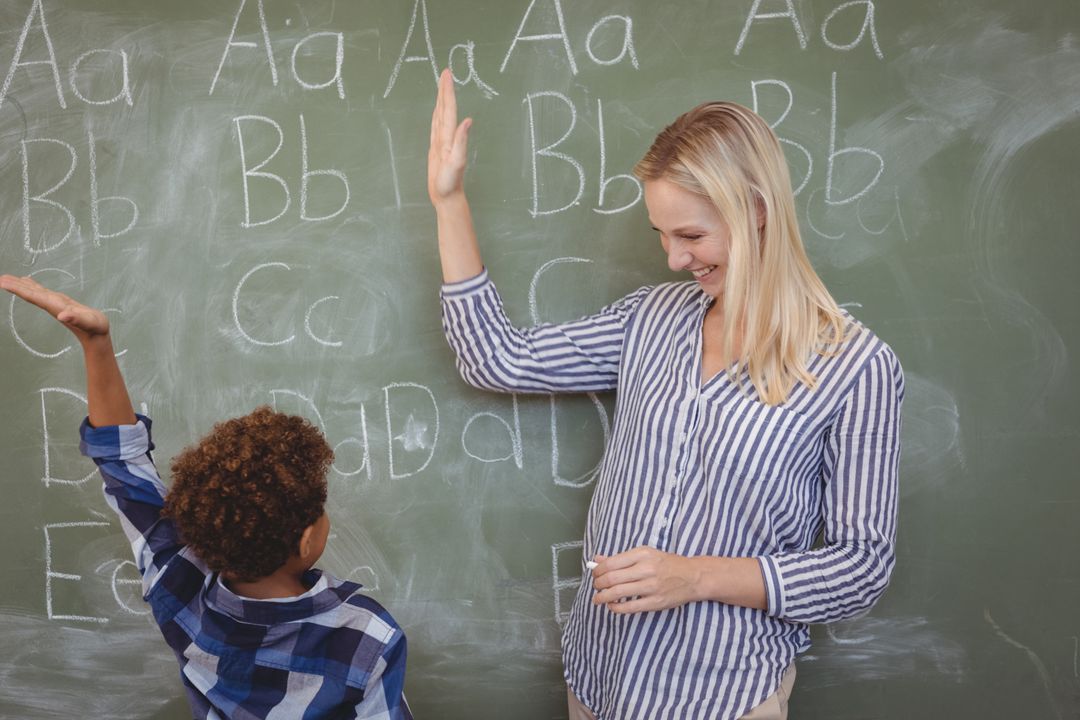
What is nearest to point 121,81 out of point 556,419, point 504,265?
point 504,265

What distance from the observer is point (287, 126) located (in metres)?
1.63

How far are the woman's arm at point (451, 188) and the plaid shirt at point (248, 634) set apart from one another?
514mm

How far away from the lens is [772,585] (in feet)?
4.09

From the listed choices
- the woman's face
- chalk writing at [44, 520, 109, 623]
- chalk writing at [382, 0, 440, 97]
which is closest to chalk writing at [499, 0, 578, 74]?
chalk writing at [382, 0, 440, 97]

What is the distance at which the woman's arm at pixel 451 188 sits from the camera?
143 cm

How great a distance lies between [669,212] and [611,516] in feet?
1.49

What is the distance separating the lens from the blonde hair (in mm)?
1225

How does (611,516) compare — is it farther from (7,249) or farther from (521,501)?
(7,249)

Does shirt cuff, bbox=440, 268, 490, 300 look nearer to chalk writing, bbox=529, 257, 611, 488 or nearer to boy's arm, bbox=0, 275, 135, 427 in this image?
chalk writing, bbox=529, 257, 611, 488

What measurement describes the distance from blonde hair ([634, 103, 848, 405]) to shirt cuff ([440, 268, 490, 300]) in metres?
0.34

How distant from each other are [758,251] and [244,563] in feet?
2.52

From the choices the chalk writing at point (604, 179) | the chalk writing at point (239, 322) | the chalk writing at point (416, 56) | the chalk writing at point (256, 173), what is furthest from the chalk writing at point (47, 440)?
the chalk writing at point (604, 179)

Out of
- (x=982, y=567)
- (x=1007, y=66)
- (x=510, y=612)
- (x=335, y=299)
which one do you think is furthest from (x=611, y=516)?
(x=1007, y=66)

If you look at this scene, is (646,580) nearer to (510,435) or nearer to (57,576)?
(510,435)
